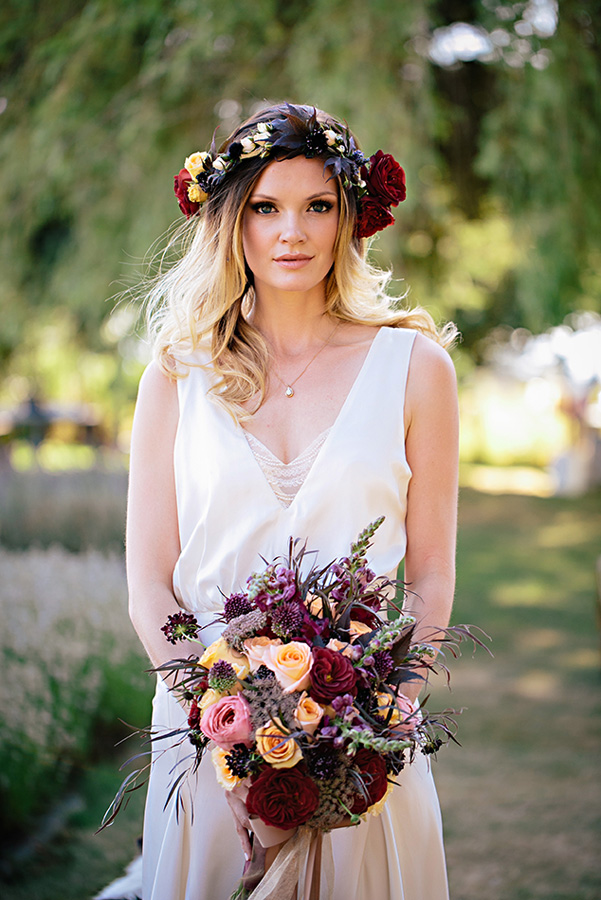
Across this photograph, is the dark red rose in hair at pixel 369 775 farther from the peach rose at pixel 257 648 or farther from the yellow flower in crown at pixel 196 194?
the yellow flower in crown at pixel 196 194

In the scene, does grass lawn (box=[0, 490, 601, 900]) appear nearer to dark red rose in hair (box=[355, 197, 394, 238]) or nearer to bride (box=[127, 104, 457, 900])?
bride (box=[127, 104, 457, 900])

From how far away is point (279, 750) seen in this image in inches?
58.4

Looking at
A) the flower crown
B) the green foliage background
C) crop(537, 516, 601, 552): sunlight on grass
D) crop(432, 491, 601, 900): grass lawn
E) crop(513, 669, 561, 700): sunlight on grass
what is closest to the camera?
the flower crown

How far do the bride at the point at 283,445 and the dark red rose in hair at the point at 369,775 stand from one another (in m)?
0.50

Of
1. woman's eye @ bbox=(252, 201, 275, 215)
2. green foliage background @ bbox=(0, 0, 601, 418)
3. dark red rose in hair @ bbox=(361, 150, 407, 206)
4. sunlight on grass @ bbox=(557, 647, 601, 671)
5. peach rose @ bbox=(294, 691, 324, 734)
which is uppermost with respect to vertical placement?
green foliage background @ bbox=(0, 0, 601, 418)

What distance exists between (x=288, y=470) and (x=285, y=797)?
86cm

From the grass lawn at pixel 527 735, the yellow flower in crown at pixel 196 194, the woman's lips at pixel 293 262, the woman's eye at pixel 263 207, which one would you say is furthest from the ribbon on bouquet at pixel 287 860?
the grass lawn at pixel 527 735

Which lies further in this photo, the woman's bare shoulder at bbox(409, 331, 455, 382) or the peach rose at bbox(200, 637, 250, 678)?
the woman's bare shoulder at bbox(409, 331, 455, 382)

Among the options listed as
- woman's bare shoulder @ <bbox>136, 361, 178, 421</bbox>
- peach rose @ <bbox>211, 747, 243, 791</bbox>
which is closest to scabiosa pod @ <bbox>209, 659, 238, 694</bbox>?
peach rose @ <bbox>211, 747, 243, 791</bbox>

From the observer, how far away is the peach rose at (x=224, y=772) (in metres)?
1.55

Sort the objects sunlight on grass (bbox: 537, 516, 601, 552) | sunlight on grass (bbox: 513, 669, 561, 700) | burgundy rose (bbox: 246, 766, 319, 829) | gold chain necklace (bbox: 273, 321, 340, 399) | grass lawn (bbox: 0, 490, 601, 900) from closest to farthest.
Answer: burgundy rose (bbox: 246, 766, 319, 829), gold chain necklace (bbox: 273, 321, 340, 399), grass lawn (bbox: 0, 490, 601, 900), sunlight on grass (bbox: 513, 669, 561, 700), sunlight on grass (bbox: 537, 516, 601, 552)

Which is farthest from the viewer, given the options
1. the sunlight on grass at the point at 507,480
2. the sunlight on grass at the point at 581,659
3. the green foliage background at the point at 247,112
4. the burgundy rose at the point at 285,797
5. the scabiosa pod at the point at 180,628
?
the sunlight on grass at the point at 507,480

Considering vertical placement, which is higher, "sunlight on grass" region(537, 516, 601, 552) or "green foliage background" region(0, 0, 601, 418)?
"green foliage background" region(0, 0, 601, 418)

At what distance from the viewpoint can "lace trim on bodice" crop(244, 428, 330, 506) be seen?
2.13 meters
